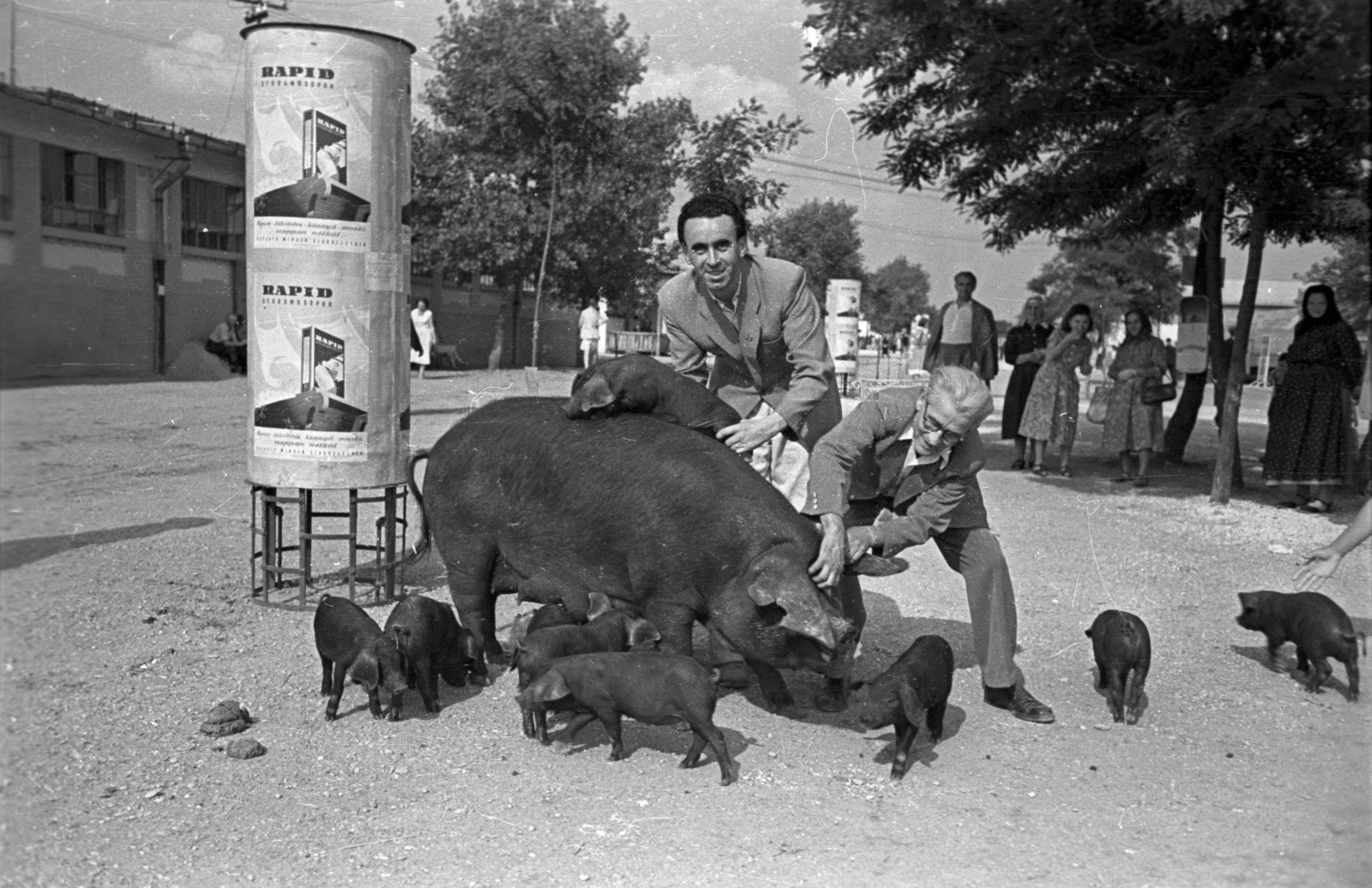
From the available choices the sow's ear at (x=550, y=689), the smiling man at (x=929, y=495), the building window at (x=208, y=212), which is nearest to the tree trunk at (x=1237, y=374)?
the smiling man at (x=929, y=495)

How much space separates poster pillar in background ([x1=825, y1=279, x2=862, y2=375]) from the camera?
64.3 ft

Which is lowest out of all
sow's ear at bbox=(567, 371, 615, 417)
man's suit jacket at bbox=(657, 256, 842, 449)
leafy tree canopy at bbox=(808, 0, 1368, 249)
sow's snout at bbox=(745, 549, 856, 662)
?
sow's snout at bbox=(745, 549, 856, 662)

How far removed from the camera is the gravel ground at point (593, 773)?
366cm

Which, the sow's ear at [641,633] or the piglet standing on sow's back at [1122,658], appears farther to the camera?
the piglet standing on sow's back at [1122,658]

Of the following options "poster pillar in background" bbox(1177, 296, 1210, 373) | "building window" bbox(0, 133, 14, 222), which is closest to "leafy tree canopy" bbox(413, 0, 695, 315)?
"poster pillar in background" bbox(1177, 296, 1210, 373)

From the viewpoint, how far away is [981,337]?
12.9m

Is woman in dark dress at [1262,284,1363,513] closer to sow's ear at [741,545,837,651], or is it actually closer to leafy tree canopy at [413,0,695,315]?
sow's ear at [741,545,837,651]

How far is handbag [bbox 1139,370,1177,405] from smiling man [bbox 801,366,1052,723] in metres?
7.55

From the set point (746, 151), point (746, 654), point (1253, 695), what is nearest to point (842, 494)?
point (746, 654)

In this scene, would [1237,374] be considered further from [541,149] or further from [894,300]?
[894,300]

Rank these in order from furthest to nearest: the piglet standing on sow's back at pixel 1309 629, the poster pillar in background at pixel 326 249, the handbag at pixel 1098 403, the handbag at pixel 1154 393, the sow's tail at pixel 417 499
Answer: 1. the handbag at pixel 1098 403
2. the handbag at pixel 1154 393
3. the sow's tail at pixel 417 499
4. the poster pillar in background at pixel 326 249
5. the piglet standing on sow's back at pixel 1309 629

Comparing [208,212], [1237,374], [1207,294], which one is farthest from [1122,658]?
[208,212]

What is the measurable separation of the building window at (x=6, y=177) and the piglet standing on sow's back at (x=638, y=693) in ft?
7.83

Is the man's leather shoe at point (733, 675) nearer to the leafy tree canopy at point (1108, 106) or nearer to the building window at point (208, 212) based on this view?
the leafy tree canopy at point (1108, 106)
